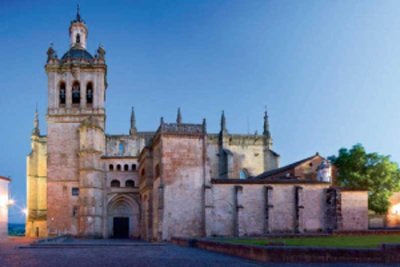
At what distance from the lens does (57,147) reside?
5662 cm

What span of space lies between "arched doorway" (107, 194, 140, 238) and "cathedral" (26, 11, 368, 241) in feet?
0.36

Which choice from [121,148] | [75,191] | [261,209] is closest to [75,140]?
[75,191]

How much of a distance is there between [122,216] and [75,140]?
32.8 ft

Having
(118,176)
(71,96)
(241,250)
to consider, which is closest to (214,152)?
(118,176)

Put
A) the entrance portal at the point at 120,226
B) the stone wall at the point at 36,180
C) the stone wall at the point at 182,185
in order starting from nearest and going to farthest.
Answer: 1. the stone wall at the point at 182,185
2. the entrance portal at the point at 120,226
3. the stone wall at the point at 36,180

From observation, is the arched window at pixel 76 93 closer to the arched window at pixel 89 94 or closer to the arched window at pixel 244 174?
the arched window at pixel 89 94

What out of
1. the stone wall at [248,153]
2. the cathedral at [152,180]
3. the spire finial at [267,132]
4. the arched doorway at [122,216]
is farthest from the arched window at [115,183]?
the spire finial at [267,132]

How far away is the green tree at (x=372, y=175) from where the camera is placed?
53.9m

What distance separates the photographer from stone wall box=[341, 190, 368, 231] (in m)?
43.2

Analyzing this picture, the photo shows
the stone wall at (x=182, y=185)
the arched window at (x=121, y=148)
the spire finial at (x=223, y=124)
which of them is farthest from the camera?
the spire finial at (x=223, y=124)

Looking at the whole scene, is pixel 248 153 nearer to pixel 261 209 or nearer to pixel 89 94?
pixel 89 94

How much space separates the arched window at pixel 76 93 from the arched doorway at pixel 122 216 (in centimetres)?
1227

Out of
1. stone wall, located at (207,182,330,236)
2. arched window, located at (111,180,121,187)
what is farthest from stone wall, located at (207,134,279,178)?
stone wall, located at (207,182,330,236)

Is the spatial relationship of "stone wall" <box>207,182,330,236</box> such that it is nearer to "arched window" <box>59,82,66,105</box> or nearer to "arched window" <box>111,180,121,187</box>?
"arched window" <box>111,180,121,187</box>
